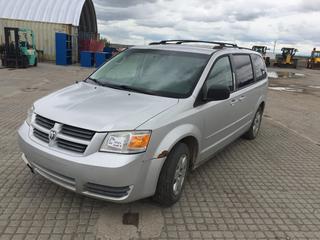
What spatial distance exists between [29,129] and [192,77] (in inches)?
78.2

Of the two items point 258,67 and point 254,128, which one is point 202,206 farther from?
point 258,67

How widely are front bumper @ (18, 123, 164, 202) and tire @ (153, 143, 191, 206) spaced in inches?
5.4

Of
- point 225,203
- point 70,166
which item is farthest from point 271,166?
point 70,166

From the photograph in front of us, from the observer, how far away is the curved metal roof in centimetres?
2653

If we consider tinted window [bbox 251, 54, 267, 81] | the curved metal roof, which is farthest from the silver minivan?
the curved metal roof

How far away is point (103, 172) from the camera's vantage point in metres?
2.82

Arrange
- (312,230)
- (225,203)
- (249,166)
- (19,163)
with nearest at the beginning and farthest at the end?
1. (312,230)
2. (225,203)
3. (19,163)
4. (249,166)

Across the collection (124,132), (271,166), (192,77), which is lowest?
(271,166)

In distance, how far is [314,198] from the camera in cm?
409

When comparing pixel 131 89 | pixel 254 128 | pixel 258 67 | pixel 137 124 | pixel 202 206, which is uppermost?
pixel 258 67

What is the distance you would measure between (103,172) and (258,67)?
176 inches

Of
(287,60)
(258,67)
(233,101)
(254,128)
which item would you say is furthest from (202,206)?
(287,60)

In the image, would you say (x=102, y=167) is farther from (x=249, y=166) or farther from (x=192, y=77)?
(x=249, y=166)

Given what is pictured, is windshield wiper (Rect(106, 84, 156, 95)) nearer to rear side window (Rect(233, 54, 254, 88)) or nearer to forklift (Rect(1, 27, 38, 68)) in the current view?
rear side window (Rect(233, 54, 254, 88))
